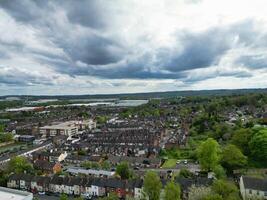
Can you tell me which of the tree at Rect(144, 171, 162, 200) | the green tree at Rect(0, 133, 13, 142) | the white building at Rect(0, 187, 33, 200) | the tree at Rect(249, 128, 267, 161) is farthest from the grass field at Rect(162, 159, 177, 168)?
the green tree at Rect(0, 133, 13, 142)

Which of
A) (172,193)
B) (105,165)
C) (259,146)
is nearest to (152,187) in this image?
(172,193)

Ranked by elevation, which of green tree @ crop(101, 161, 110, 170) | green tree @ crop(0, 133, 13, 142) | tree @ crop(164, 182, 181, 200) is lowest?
green tree @ crop(0, 133, 13, 142)

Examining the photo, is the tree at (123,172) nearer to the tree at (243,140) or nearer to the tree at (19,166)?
the tree at (19,166)

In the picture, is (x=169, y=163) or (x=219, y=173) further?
(x=169, y=163)

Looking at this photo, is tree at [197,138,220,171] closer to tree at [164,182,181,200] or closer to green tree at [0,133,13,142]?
tree at [164,182,181,200]

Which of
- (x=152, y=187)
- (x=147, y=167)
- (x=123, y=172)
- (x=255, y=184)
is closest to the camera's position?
(x=152, y=187)

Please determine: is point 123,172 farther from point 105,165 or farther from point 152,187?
point 152,187

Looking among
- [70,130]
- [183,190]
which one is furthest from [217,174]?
[70,130]

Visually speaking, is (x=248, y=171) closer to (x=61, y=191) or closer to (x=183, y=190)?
(x=183, y=190)
